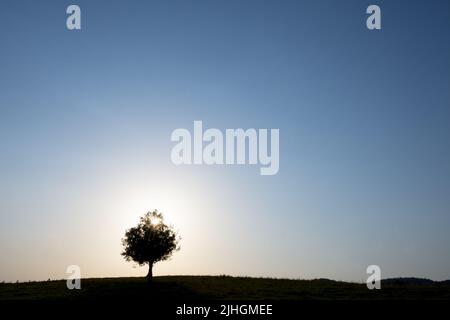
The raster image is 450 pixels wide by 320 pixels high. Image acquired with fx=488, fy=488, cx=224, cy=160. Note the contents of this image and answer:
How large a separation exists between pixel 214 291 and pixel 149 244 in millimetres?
22034

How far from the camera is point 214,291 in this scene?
5962 cm

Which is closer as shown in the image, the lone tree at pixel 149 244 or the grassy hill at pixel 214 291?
the grassy hill at pixel 214 291

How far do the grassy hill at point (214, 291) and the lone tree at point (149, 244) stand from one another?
5.35 m

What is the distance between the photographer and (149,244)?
258 ft

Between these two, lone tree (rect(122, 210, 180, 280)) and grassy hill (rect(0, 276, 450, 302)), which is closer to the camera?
grassy hill (rect(0, 276, 450, 302))

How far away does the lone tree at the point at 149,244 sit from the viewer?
7856 cm

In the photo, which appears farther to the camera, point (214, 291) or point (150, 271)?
point (150, 271)

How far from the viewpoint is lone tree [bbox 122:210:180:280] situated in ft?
258

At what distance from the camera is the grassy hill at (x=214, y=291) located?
53281mm

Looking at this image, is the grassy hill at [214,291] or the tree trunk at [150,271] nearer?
the grassy hill at [214,291]

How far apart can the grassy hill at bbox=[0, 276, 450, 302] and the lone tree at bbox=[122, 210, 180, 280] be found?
5352 millimetres
